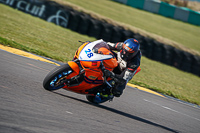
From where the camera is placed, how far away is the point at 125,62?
21.0ft

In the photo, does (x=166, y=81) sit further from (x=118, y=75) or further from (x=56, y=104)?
(x=56, y=104)

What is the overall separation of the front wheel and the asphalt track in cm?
17

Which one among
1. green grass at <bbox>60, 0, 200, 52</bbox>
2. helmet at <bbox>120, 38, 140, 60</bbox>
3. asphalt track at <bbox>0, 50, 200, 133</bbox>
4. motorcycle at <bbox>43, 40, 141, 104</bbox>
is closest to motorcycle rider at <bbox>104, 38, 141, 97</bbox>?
helmet at <bbox>120, 38, 140, 60</bbox>

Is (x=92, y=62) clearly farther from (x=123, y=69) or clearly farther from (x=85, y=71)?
(x=123, y=69)

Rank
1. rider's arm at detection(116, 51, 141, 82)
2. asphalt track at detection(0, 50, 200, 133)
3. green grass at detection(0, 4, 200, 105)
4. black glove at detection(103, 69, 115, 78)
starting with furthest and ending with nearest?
green grass at detection(0, 4, 200, 105), rider's arm at detection(116, 51, 141, 82), black glove at detection(103, 69, 115, 78), asphalt track at detection(0, 50, 200, 133)

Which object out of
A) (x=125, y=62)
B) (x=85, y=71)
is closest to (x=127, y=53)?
(x=125, y=62)

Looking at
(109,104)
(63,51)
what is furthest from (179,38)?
(109,104)

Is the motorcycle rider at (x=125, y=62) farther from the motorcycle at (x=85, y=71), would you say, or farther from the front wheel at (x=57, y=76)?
the front wheel at (x=57, y=76)

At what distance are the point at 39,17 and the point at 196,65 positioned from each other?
1121cm

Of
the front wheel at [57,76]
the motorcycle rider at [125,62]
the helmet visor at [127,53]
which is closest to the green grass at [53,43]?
the front wheel at [57,76]

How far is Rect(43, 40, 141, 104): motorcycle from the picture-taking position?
19.2 feet

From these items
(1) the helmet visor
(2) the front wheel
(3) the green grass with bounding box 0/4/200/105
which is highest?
(1) the helmet visor

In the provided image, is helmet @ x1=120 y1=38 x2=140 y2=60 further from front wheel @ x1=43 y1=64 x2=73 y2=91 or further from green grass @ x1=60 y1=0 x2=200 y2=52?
green grass @ x1=60 y1=0 x2=200 y2=52

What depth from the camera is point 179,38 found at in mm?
29438
